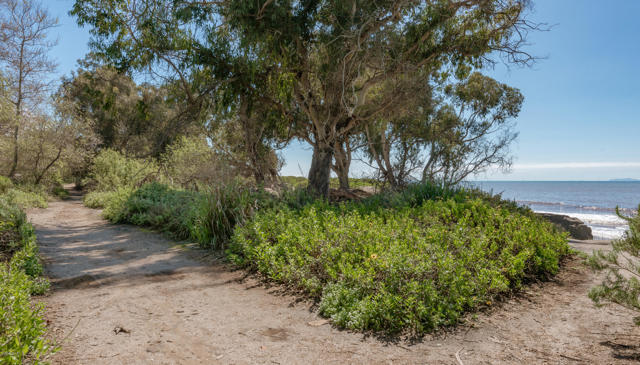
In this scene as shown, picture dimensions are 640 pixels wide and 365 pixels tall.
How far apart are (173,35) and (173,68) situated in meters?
1.00

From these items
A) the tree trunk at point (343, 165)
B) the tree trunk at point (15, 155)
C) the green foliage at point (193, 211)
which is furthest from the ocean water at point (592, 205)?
the tree trunk at point (15, 155)

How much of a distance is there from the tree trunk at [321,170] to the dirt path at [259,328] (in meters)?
5.39

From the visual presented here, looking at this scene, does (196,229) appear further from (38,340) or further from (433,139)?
(433,139)

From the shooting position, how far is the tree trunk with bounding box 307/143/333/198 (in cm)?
1053

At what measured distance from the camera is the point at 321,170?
10.6 meters

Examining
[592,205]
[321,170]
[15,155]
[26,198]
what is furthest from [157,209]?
[592,205]

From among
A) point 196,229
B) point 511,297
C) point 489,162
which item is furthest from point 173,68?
point 489,162

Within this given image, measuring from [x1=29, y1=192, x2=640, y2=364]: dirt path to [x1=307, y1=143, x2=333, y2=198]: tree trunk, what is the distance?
17.7ft

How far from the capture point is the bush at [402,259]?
3.51 m

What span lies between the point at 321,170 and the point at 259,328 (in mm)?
7321

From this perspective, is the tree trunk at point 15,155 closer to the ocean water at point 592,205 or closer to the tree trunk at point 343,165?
the tree trunk at point 343,165

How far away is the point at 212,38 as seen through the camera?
945cm

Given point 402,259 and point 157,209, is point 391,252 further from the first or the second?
point 157,209

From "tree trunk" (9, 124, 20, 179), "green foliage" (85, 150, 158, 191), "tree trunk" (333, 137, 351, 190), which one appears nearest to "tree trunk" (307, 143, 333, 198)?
"tree trunk" (333, 137, 351, 190)
